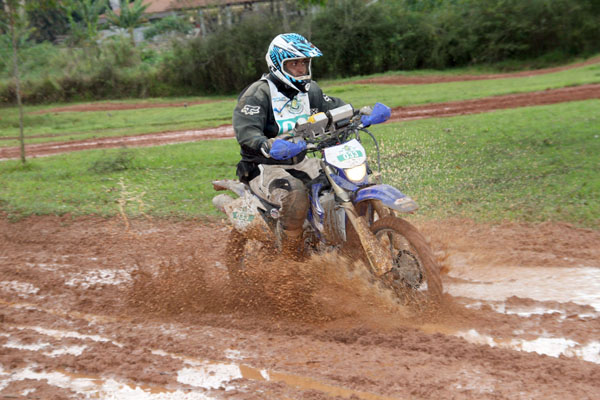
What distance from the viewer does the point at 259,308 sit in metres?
5.10

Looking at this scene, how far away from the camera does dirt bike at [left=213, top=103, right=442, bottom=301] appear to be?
4422 mm

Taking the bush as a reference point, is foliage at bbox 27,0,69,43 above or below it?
above

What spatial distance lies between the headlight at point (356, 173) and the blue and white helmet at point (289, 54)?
93 cm

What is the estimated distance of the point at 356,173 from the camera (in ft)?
15.5

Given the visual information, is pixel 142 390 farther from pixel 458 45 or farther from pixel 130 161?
pixel 458 45

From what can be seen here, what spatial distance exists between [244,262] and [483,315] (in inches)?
89.7

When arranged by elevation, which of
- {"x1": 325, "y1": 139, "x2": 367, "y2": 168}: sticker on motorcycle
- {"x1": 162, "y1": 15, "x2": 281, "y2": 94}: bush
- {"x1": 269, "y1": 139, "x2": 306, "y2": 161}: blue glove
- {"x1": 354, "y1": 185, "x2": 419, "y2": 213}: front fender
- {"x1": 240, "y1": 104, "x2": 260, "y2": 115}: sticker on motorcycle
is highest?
{"x1": 162, "y1": 15, "x2": 281, "y2": 94}: bush

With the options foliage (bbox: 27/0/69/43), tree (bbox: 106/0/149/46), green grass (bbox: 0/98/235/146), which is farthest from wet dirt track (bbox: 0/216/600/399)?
foliage (bbox: 27/0/69/43)

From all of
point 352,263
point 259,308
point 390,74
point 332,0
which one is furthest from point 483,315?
point 332,0

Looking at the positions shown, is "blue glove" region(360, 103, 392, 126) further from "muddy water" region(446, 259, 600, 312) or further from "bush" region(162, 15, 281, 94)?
"bush" region(162, 15, 281, 94)

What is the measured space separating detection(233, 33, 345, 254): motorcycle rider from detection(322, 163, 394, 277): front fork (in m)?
0.44

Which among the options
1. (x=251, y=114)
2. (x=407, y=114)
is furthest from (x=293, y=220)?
(x=407, y=114)

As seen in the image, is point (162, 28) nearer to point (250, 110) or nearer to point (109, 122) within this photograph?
point (109, 122)

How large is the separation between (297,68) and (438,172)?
16.8ft
